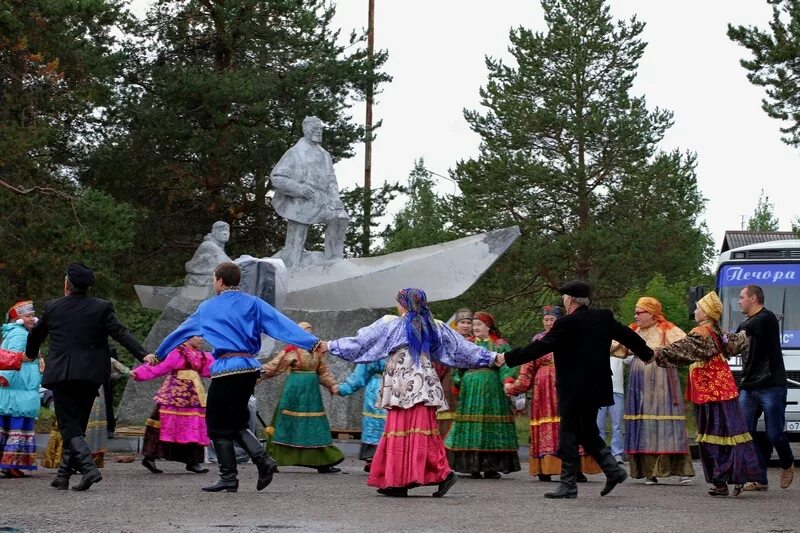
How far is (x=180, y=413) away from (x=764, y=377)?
17.3ft

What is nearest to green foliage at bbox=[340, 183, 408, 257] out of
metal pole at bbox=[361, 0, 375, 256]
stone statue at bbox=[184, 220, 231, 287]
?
metal pole at bbox=[361, 0, 375, 256]

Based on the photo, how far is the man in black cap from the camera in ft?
34.3

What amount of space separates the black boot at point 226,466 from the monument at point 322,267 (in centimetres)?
871

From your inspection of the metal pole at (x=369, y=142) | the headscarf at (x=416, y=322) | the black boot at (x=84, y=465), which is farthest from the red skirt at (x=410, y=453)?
the metal pole at (x=369, y=142)

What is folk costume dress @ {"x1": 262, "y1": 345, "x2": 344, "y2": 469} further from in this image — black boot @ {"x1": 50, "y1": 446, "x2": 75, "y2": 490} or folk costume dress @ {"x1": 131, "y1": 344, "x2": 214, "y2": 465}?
black boot @ {"x1": 50, "y1": 446, "x2": 75, "y2": 490}

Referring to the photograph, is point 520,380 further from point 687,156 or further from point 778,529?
point 687,156

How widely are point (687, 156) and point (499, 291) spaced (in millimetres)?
5874

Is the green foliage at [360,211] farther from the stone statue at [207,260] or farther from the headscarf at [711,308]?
the headscarf at [711,308]

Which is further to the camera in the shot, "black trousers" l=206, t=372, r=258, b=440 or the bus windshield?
the bus windshield

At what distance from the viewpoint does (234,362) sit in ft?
33.6

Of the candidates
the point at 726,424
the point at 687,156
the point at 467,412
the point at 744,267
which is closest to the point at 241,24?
the point at 687,156

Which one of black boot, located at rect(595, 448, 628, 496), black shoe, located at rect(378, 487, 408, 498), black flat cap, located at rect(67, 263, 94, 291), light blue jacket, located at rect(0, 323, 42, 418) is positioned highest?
black flat cap, located at rect(67, 263, 94, 291)

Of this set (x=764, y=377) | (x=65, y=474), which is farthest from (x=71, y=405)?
(x=764, y=377)

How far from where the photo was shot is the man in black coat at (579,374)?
1019 centimetres
